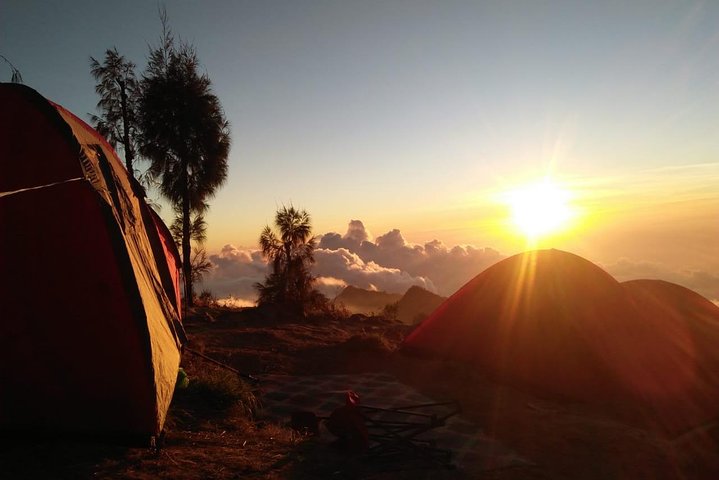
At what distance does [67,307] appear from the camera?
411 centimetres

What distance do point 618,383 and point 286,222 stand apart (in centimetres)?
1566

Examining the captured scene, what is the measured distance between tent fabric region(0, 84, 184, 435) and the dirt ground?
0.31 meters

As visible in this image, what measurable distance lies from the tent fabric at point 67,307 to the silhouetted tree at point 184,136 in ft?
48.7

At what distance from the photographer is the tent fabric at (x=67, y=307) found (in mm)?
4055

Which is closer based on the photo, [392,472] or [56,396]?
[56,396]

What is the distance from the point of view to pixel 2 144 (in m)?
4.27

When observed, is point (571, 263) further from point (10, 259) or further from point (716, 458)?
point (10, 259)

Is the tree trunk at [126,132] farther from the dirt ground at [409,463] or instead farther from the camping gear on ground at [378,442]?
the camping gear on ground at [378,442]

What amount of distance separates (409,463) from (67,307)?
3.71 metres

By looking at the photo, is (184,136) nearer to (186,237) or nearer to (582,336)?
(186,237)

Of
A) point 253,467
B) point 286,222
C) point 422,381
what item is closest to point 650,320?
point 422,381

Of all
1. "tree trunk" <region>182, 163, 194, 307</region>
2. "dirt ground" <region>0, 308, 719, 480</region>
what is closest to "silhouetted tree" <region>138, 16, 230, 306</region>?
"tree trunk" <region>182, 163, 194, 307</region>

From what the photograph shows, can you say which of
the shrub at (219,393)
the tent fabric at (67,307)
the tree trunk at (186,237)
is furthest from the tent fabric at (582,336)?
the tree trunk at (186,237)

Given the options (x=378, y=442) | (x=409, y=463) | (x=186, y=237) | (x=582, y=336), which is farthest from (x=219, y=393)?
(x=186, y=237)
